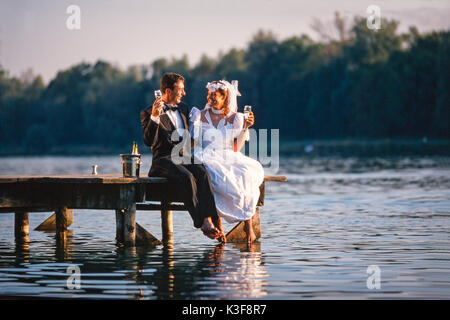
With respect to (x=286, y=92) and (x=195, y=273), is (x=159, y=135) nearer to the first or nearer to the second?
(x=195, y=273)

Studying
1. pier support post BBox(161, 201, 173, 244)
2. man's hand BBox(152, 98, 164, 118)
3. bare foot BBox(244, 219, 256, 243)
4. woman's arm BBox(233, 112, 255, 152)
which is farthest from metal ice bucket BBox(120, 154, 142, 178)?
pier support post BBox(161, 201, 173, 244)

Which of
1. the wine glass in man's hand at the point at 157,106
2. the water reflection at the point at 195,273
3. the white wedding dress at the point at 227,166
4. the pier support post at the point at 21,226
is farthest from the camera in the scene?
the pier support post at the point at 21,226

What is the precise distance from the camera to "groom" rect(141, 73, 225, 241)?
36.5 feet

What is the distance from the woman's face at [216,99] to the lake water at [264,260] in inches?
72.6

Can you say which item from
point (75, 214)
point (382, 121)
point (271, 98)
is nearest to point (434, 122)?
point (382, 121)

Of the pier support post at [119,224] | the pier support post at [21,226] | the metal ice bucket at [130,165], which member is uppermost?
the metal ice bucket at [130,165]

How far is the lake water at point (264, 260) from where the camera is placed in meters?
8.38

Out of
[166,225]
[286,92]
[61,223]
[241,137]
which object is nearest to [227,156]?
[241,137]

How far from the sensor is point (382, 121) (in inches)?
2726

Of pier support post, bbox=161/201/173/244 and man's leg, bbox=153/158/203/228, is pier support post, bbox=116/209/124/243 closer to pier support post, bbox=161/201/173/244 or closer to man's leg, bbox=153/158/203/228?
man's leg, bbox=153/158/203/228

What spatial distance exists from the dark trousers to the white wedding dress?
0.18 metres

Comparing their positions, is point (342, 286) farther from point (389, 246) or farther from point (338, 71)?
point (338, 71)

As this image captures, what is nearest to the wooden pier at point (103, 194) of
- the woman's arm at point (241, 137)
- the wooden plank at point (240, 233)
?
the wooden plank at point (240, 233)

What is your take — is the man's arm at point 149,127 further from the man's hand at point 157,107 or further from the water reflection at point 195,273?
the water reflection at point 195,273
